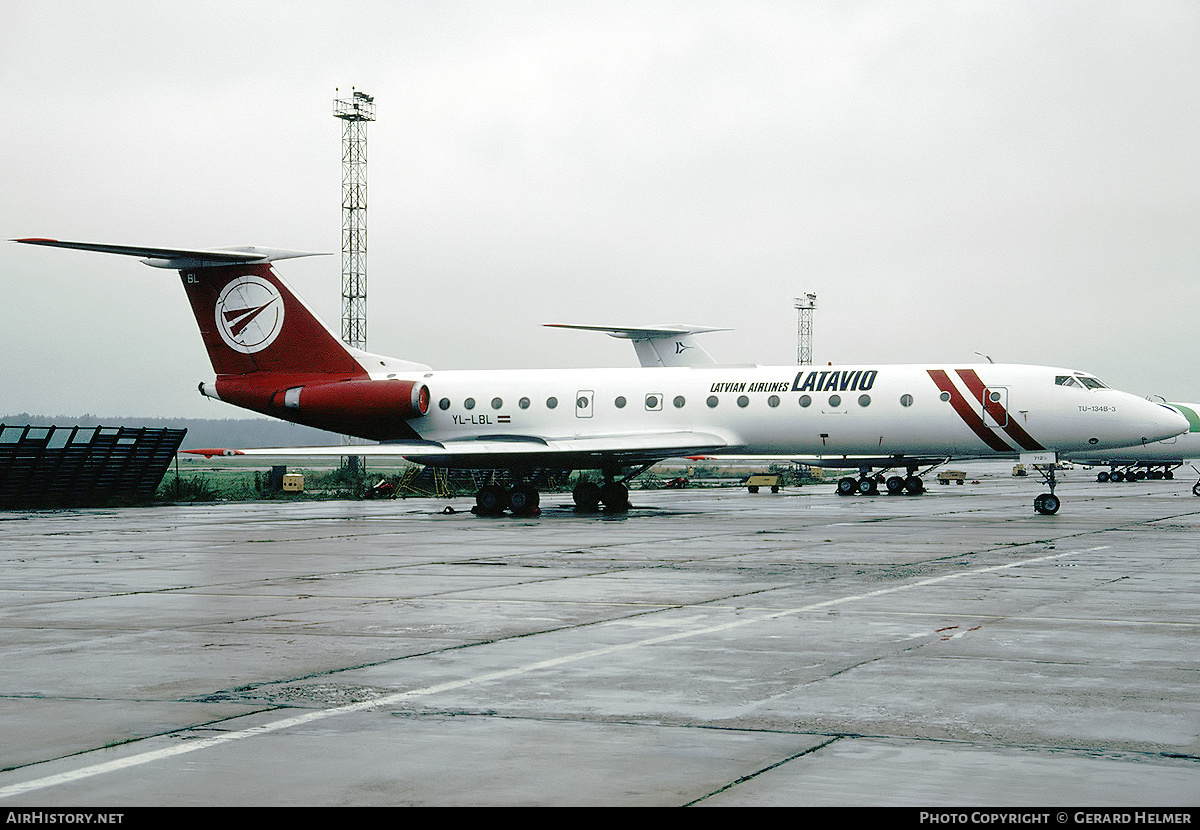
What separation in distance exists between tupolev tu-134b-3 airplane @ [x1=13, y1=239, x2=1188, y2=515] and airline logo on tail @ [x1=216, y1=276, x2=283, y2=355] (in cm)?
3

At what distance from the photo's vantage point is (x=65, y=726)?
650 cm

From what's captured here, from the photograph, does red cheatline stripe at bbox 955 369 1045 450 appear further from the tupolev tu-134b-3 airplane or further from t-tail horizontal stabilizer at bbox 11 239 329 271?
t-tail horizontal stabilizer at bbox 11 239 329 271

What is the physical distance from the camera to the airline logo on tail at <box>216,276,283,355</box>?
104ft

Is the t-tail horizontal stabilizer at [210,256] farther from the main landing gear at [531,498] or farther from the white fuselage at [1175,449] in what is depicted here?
the white fuselage at [1175,449]

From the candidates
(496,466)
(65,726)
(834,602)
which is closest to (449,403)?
(496,466)

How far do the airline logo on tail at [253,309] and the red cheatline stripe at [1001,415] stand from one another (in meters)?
16.7

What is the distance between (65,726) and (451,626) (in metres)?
4.14

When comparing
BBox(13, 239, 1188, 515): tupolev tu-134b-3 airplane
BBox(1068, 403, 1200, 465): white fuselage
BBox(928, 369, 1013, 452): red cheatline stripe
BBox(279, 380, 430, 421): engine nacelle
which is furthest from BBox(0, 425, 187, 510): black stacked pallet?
BBox(1068, 403, 1200, 465): white fuselage

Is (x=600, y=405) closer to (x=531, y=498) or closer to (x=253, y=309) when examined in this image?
(x=531, y=498)

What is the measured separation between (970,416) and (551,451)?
→ 30.7 ft

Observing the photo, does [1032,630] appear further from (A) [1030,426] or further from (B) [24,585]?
(A) [1030,426]

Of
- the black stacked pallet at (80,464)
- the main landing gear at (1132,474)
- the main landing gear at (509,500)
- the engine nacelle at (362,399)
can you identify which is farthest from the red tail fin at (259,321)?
the main landing gear at (1132,474)

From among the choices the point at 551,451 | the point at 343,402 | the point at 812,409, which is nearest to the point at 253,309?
the point at 343,402
